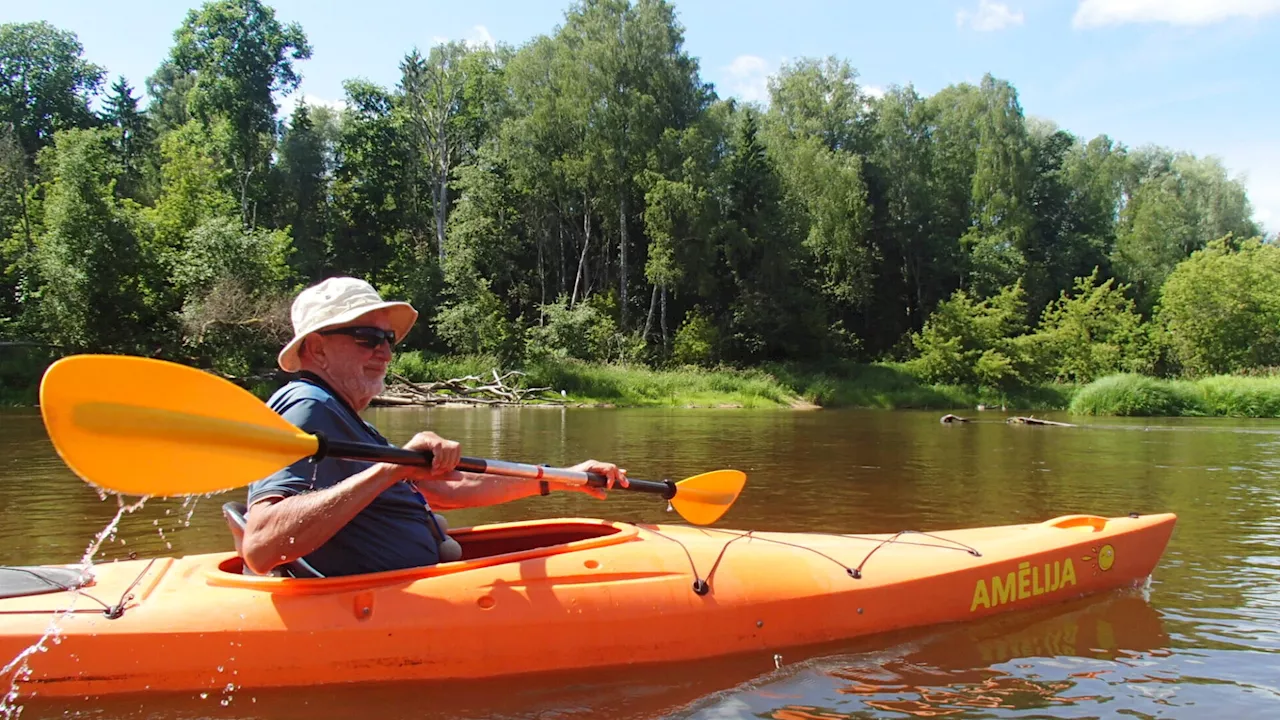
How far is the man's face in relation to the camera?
3.06 meters

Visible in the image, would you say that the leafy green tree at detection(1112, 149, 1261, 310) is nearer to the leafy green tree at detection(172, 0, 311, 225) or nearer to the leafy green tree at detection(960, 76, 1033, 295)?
the leafy green tree at detection(960, 76, 1033, 295)

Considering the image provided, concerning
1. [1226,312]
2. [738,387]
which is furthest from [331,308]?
[1226,312]

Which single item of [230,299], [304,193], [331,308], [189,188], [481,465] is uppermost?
[304,193]

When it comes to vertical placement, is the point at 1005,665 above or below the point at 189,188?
below

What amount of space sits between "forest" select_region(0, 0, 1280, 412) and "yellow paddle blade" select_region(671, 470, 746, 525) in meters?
20.3

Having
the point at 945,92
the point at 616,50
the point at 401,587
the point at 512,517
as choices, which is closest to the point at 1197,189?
the point at 945,92

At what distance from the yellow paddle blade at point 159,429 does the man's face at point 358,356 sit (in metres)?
0.29

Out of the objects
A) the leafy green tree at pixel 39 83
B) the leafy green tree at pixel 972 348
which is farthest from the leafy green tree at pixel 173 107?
the leafy green tree at pixel 972 348

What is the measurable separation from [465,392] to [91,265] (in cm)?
887

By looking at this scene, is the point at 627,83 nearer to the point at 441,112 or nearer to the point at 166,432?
the point at 441,112

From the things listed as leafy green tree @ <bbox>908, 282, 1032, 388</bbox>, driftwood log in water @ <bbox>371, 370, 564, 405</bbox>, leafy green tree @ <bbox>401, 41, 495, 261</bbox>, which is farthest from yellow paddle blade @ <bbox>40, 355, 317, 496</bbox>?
leafy green tree @ <bbox>401, 41, 495, 261</bbox>

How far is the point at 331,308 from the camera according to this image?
3045 mm

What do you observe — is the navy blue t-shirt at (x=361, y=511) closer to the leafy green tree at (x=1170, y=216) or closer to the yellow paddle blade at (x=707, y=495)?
the yellow paddle blade at (x=707, y=495)

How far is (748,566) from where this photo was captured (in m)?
4.00
